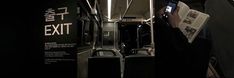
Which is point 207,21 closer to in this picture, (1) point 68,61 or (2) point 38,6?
(1) point 68,61

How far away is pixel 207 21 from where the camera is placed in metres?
1.56

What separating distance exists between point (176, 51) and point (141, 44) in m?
3.54

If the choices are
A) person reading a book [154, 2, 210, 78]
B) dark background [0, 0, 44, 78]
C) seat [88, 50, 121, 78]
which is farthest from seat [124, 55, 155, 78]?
person reading a book [154, 2, 210, 78]

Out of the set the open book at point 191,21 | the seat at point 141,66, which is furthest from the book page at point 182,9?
the seat at point 141,66

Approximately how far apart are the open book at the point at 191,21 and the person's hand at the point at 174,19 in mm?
19

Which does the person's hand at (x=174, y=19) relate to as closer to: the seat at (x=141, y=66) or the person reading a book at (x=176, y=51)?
the person reading a book at (x=176, y=51)

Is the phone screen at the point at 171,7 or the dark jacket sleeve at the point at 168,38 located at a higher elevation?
the phone screen at the point at 171,7

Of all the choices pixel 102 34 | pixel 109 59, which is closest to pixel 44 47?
pixel 109 59

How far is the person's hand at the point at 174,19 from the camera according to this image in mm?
1562

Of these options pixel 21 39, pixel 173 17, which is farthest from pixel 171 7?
pixel 21 39

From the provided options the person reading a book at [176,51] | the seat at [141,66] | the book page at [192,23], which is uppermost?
the book page at [192,23]

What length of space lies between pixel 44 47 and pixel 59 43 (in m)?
0.21

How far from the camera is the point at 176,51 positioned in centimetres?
157

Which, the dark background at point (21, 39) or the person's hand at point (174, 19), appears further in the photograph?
the dark background at point (21, 39)
